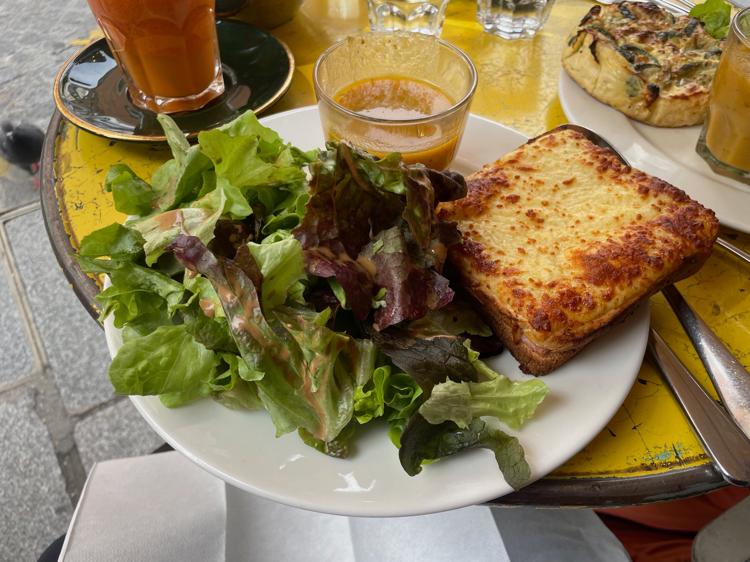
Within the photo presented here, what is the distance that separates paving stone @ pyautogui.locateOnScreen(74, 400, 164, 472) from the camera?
1953 mm

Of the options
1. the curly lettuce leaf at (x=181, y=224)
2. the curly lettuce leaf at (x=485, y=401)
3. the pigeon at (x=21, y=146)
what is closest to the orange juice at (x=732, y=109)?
the curly lettuce leaf at (x=485, y=401)

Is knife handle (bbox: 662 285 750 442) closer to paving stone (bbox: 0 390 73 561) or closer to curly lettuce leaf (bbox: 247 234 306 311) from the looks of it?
curly lettuce leaf (bbox: 247 234 306 311)

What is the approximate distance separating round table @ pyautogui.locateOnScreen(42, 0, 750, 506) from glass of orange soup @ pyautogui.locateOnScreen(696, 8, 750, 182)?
0.16 meters

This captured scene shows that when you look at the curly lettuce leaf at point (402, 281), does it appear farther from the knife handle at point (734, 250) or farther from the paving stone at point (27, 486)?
the paving stone at point (27, 486)

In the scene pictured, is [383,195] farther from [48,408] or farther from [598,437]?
[48,408]

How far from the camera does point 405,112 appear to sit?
1365 mm

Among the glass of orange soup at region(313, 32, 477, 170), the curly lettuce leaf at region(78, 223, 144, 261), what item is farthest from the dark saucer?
the curly lettuce leaf at region(78, 223, 144, 261)

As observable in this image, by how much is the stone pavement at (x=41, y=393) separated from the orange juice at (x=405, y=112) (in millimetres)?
1198

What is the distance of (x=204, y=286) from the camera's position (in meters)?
0.93

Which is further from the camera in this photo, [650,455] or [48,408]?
[48,408]

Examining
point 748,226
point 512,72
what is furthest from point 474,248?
point 512,72

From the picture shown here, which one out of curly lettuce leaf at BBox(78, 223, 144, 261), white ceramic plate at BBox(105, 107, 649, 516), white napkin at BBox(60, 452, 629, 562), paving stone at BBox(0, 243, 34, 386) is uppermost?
curly lettuce leaf at BBox(78, 223, 144, 261)

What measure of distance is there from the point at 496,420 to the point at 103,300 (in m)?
0.61

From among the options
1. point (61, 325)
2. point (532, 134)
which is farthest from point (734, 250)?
point (61, 325)
